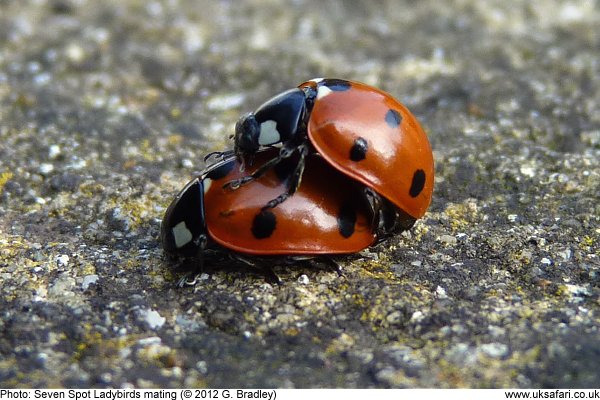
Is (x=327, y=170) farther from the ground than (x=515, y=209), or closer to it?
farther from the ground

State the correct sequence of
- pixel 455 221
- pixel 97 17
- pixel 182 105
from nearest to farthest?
pixel 455 221
pixel 182 105
pixel 97 17

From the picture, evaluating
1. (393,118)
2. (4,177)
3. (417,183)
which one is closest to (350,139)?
(393,118)

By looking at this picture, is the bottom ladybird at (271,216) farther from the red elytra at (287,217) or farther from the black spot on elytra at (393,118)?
the black spot on elytra at (393,118)

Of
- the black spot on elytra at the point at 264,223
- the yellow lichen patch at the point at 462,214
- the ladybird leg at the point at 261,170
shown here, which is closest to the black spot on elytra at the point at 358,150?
the ladybird leg at the point at 261,170

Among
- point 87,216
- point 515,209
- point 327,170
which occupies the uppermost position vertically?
point 327,170

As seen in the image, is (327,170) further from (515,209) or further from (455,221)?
(515,209)

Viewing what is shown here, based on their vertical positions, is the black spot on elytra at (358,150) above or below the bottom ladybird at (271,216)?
above

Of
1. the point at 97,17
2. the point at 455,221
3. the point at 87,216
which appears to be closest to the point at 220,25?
the point at 97,17
